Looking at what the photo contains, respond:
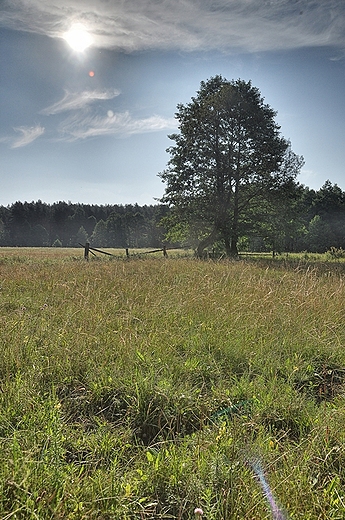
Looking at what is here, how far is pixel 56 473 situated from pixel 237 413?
1481 millimetres

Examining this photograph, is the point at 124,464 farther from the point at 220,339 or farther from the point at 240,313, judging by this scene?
the point at 240,313

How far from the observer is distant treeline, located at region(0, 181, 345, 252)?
52.9 metres

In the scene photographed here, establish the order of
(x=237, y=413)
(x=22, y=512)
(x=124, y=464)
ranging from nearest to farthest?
(x=22, y=512) → (x=124, y=464) → (x=237, y=413)

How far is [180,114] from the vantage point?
23.1 m

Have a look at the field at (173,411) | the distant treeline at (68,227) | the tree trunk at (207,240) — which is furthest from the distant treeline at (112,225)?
the field at (173,411)

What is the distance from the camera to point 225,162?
71.6 ft

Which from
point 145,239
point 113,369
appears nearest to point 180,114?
point 113,369

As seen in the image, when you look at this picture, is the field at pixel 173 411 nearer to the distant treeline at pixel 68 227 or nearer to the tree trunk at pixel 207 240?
the tree trunk at pixel 207 240

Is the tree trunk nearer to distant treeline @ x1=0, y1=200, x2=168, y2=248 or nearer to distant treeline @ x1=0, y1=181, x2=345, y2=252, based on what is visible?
distant treeline @ x1=0, y1=181, x2=345, y2=252

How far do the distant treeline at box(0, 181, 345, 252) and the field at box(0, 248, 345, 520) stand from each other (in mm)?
44029

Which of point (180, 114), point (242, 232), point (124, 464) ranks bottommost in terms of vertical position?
point (124, 464)

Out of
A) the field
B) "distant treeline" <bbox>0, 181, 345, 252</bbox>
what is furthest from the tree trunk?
"distant treeline" <bbox>0, 181, 345, 252</bbox>

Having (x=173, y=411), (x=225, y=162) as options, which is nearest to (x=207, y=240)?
(x=225, y=162)

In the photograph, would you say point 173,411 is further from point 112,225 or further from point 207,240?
point 112,225
